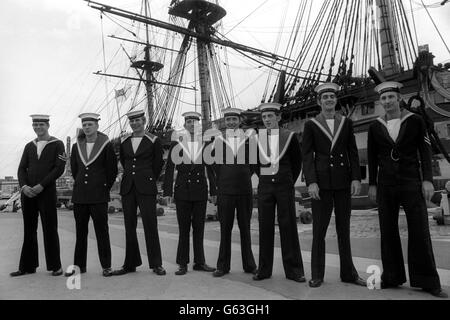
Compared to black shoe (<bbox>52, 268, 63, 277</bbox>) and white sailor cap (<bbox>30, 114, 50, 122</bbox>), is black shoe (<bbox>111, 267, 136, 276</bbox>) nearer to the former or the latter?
black shoe (<bbox>52, 268, 63, 277</bbox>)

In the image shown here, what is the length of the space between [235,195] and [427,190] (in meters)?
1.95

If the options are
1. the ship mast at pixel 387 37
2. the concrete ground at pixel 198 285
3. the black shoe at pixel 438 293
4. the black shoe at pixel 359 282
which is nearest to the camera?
the black shoe at pixel 438 293

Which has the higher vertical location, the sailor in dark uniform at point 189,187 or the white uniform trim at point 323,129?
the white uniform trim at point 323,129

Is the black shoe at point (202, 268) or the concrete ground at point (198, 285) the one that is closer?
the concrete ground at point (198, 285)

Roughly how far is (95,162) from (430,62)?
1377 cm

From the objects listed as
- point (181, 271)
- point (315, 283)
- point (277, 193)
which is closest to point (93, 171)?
point (181, 271)

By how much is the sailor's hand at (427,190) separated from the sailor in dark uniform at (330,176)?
55cm

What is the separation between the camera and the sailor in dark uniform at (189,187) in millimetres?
4676

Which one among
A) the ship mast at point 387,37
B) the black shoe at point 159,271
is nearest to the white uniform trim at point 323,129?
the black shoe at point 159,271

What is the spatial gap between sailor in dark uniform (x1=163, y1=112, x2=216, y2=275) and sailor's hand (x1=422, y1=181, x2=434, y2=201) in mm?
2366

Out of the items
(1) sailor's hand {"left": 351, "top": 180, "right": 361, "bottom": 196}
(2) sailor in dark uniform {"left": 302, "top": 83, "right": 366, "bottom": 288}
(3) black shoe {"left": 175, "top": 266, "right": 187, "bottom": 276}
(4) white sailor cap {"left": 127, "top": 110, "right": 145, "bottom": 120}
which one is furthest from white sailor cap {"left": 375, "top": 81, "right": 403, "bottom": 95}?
(3) black shoe {"left": 175, "top": 266, "right": 187, "bottom": 276}

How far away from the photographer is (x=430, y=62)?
1441 cm

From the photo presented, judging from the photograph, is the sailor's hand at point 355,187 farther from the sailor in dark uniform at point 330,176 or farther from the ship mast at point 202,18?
the ship mast at point 202,18
